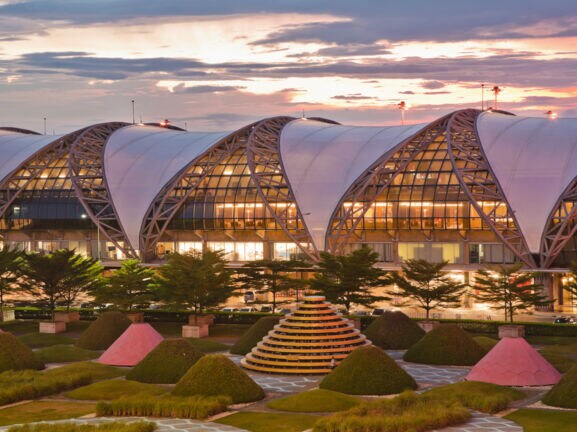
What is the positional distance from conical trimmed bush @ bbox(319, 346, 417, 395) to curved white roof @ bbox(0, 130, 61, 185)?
9135cm

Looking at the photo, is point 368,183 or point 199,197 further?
point 199,197

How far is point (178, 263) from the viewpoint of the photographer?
10044cm

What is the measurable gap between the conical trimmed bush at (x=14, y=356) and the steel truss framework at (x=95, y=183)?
196ft

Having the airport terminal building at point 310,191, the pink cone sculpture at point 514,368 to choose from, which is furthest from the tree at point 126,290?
the pink cone sculpture at point 514,368

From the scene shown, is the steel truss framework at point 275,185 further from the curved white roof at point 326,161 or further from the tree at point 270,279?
the tree at point 270,279

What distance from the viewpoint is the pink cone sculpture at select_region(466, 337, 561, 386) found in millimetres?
66625

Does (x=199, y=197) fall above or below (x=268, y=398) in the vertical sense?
above

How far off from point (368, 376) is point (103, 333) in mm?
30018

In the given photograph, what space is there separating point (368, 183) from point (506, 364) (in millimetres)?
60672

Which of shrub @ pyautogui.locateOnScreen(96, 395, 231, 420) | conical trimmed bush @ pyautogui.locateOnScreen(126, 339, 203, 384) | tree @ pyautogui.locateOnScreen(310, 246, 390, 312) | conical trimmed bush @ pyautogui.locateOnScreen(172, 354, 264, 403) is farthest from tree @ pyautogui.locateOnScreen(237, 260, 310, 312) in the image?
shrub @ pyautogui.locateOnScreen(96, 395, 231, 420)

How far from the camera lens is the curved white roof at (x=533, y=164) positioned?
11675 cm

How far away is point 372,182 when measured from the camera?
12950cm

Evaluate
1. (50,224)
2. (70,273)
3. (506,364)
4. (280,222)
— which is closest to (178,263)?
(70,273)

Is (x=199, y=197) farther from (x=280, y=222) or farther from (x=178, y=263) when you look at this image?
(x=178, y=263)
